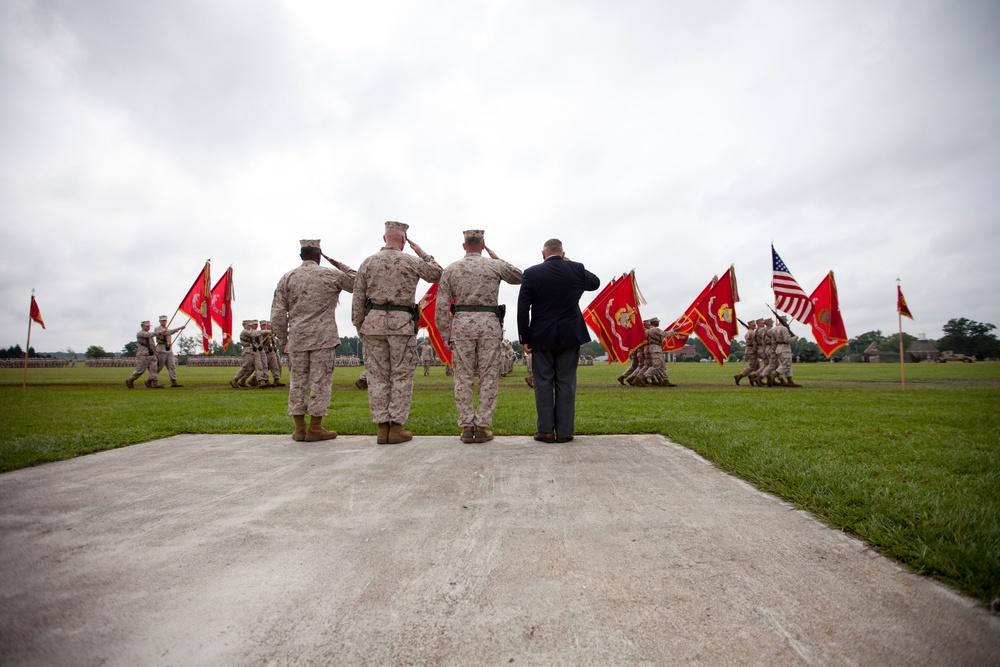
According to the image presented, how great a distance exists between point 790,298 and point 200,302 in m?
16.8

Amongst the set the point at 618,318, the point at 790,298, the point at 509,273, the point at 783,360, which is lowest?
the point at 783,360

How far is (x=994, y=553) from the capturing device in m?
1.59

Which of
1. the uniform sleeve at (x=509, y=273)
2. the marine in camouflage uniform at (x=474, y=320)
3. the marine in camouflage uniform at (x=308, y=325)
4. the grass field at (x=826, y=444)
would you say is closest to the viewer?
the grass field at (x=826, y=444)

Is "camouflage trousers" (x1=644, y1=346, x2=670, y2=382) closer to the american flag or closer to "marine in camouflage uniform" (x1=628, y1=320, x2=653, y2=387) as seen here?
"marine in camouflage uniform" (x1=628, y1=320, x2=653, y2=387)

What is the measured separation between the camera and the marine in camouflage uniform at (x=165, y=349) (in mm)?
14602

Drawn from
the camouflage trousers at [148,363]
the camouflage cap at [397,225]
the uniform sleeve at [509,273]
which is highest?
the camouflage cap at [397,225]

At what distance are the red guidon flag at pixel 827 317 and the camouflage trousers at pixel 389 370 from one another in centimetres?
1410

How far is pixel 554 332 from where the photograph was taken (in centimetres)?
447

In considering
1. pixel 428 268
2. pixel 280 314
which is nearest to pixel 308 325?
pixel 280 314

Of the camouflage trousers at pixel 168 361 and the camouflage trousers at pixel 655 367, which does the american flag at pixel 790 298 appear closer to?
the camouflage trousers at pixel 655 367

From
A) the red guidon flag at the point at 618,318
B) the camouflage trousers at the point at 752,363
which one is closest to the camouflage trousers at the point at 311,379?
the red guidon flag at the point at 618,318

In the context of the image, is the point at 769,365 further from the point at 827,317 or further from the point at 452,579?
the point at 452,579

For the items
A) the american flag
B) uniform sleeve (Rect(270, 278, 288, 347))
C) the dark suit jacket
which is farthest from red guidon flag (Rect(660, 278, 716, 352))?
uniform sleeve (Rect(270, 278, 288, 347))

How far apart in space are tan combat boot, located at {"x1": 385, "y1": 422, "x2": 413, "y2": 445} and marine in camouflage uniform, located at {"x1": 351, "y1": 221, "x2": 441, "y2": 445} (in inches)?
5.4
